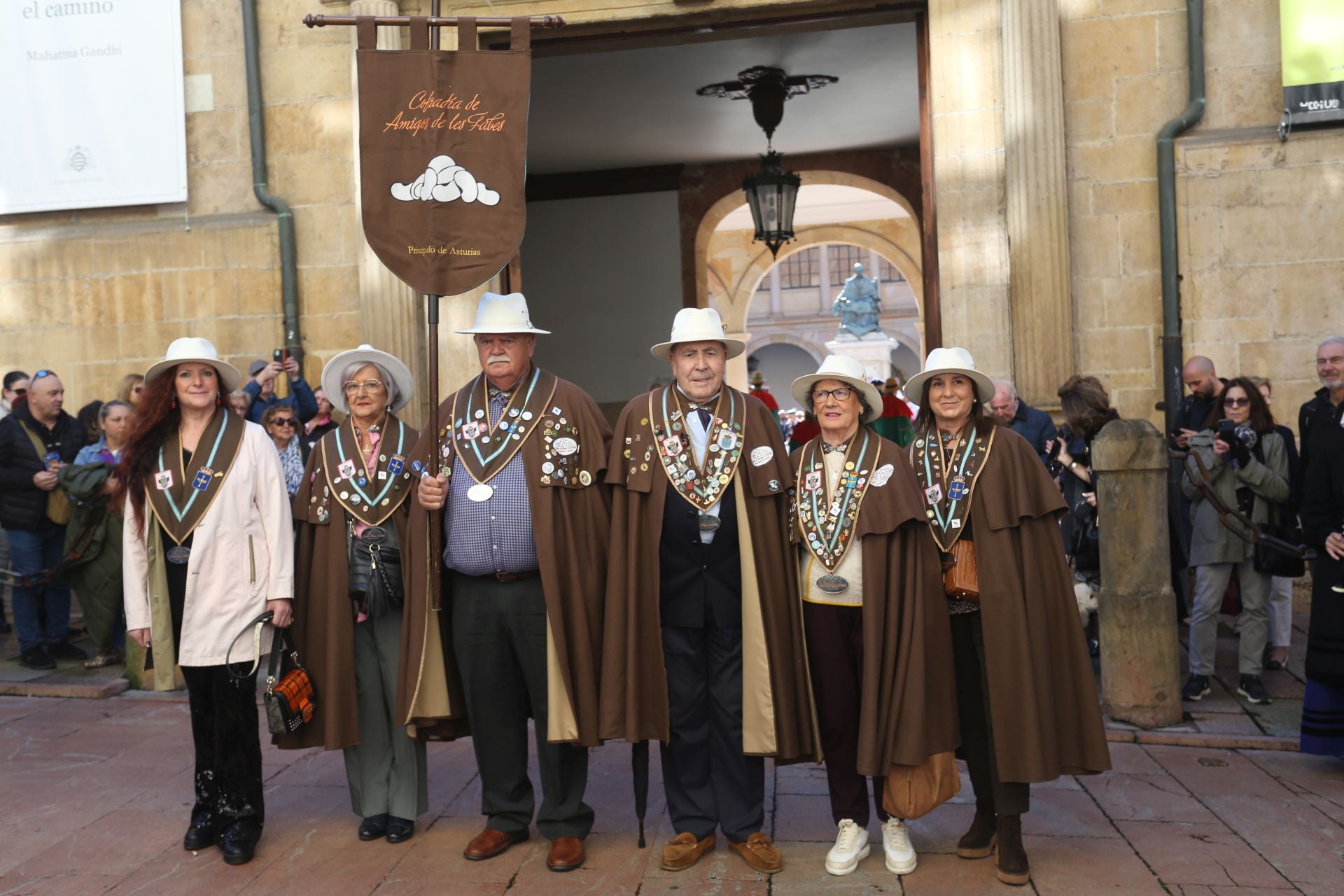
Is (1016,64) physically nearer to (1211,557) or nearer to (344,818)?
(1211,557)

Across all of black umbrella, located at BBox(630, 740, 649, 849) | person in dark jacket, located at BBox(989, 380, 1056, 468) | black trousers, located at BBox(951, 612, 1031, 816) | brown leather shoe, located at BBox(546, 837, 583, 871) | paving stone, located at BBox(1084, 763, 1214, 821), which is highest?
person in dark jacket, located at BBox(989, 380, 1056, 468)

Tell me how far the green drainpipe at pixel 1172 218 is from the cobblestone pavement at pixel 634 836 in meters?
2.99

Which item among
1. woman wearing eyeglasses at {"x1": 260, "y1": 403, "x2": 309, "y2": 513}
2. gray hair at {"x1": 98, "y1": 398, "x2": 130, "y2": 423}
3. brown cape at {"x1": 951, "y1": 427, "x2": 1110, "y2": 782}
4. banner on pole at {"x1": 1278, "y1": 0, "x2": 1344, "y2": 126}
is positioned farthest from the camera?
banner on pole at {"x1": 1278, "y1": 0, "x2": 1344, "y2": 126}

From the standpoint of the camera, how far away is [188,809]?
5.27m

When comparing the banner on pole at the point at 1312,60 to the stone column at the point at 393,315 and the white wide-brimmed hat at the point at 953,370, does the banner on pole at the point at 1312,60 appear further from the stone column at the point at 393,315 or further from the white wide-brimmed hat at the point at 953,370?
the stone column at the point at 393,315

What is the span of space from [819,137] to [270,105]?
25.3ft

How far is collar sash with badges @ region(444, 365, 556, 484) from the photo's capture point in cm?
458

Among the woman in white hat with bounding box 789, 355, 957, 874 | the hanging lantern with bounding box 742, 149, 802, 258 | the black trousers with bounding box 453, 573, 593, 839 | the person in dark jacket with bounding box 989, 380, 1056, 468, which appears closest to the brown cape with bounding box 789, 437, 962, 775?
the woman in white hat with bounding box 789, 355, 957, 874

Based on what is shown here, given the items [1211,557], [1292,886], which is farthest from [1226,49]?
[1292,886]

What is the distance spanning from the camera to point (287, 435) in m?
7.56

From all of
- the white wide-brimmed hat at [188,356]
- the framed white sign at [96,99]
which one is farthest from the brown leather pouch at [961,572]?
the framed white sign at [96,99]

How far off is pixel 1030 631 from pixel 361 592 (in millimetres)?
2392

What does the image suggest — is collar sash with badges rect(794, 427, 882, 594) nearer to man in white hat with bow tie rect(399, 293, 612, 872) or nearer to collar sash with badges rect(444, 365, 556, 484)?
man in white hat with bow tie rect(399, 293, 612, 872)

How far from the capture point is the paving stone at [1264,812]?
4.37m
